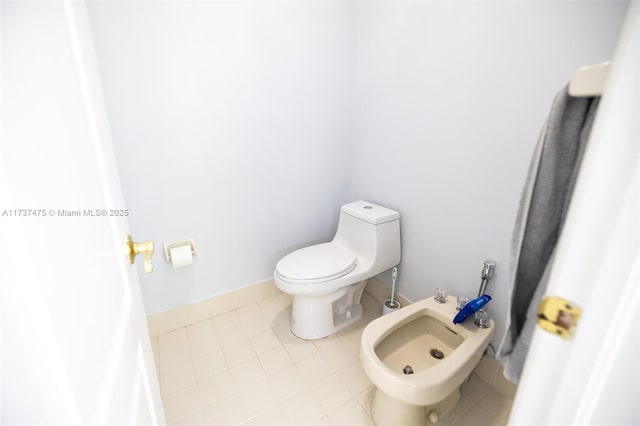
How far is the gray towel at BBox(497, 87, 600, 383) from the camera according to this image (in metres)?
0.43

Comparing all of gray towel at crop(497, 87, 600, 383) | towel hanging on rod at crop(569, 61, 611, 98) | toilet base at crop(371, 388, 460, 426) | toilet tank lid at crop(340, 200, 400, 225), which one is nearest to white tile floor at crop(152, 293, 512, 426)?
toilet base at crop(371, 388, 460, 426)

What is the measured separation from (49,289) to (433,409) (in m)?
1.34

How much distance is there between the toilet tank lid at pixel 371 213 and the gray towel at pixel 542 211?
0.93m

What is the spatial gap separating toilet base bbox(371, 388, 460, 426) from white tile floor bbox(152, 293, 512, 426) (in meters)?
0.04

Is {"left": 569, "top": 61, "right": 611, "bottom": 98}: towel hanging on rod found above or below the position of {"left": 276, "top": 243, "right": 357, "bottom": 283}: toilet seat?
above

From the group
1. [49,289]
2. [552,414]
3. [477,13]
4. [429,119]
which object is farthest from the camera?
[429,119]

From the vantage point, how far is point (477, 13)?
1.07m

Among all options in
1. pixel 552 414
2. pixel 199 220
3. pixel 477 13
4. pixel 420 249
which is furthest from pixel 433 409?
pixel 477 13

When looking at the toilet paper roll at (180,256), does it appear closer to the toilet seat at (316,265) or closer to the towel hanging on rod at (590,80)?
the toilet seat at (316,265)

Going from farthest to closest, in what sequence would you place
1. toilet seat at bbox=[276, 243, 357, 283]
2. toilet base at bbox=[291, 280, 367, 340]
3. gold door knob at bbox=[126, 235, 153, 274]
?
1. toilet base at bbox=[291, 280, 367, 340]
2. toilet seat at bbox=[276, 243, 357, 283]
3. gold door knob at bbox=[126, 235, 153, 274]

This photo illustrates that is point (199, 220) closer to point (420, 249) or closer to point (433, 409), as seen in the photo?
point (420, 249)

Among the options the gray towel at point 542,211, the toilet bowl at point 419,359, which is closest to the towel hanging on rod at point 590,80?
the gray towel at point 542,211

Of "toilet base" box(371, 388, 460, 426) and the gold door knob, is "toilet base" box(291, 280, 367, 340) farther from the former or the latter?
the gold door knob

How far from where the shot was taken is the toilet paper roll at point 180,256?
142 cm
